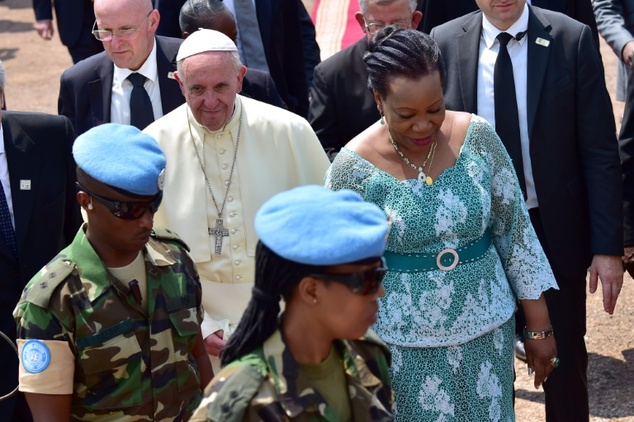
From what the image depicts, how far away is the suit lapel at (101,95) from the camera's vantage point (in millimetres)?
5684

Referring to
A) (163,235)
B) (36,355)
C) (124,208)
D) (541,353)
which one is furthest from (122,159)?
(541,353)

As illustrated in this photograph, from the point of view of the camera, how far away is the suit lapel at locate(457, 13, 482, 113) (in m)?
5.05

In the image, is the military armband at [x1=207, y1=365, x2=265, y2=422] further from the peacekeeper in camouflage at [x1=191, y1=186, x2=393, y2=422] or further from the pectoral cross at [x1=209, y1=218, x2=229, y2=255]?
the pectoral cross at [x1=209, y1=218, x2=229, y2=255]

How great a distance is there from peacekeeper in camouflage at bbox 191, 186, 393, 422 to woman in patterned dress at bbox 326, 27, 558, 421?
1.01m

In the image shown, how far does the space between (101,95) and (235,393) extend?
3.25m

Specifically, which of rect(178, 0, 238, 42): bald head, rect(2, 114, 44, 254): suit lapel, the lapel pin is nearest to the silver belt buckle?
the lapel pin

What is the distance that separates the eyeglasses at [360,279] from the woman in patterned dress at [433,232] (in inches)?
43.2

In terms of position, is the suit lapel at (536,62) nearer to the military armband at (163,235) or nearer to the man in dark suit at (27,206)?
the military armband at (163,235)

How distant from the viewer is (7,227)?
4.71m

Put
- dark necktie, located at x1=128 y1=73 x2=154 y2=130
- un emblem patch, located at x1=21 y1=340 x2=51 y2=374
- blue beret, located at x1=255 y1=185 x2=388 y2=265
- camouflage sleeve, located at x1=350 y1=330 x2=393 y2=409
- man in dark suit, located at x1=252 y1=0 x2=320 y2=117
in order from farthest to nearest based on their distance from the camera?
man in dark suit, located at x1=252 y1=0 x2=320 y2=117 < dark necktie, located at x1=128 y1=73 x2=154 y2=130 < un emblem patch, located at x1=21 y1=340 x2=51 y2=374 < camouflage sleeve, located at x1=350 y1=330 x2=393 y2=409 < blue beret, located at x1=255 y1=185 x2=388 y2=265

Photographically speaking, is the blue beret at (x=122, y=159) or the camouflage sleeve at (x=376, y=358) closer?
the camouflage sleeve at (x=376, y=358)

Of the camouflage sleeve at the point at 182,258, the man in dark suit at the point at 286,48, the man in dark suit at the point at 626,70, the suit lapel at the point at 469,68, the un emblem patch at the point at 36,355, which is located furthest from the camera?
the man in dark suit at the point at 286,48

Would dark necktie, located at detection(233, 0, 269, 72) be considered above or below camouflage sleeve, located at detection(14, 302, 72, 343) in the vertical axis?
below

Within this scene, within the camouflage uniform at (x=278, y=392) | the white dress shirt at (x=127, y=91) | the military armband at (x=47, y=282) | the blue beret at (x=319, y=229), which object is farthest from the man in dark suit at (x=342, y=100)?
the blue beret at (x=319, y=229)
